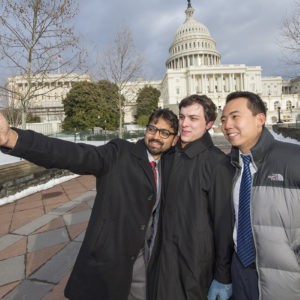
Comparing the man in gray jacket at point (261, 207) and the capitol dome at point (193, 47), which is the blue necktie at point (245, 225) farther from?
the capitol dome at point (193, 47)

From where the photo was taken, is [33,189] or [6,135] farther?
[33,189]

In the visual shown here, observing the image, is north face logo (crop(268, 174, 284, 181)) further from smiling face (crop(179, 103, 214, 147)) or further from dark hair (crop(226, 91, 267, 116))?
smiling face (crop(179, 103, 214, 147))

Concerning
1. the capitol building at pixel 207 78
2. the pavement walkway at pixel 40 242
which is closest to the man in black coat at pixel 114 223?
the pavement walkway at pixel 40 242

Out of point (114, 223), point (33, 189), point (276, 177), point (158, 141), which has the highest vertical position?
point (158, 141)

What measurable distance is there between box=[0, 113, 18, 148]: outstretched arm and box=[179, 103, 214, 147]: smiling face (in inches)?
50.3

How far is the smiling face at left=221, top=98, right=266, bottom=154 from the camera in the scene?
1581 mm

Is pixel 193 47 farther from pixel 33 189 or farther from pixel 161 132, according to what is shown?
pixel 161 132

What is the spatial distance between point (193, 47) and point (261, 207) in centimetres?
8420

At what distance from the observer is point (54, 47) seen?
25.2 ft

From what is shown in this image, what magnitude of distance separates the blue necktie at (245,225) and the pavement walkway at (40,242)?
201cm

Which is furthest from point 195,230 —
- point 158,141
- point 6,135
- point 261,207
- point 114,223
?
point 6,135

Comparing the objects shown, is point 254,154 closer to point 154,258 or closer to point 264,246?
point 264,246

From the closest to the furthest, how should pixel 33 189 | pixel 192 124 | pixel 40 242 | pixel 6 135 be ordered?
pixel 6 135 → pixel 192 124 → pixel 40 242 → pixel 33 189

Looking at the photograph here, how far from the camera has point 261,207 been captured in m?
1.42
